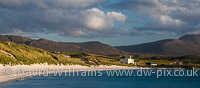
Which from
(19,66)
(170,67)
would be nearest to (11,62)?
(19,66)

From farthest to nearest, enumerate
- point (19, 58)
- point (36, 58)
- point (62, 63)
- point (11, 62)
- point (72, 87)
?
1. point (62, 63)
2. point (36, 58)
3. point (19, 58)
4. point (11, 62)
5. point (72, 87)

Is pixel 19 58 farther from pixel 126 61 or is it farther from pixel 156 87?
pixel 126 61

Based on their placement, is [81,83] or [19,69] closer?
[81,83]

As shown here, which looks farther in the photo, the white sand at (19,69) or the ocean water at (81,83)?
the white sand at (19,69)

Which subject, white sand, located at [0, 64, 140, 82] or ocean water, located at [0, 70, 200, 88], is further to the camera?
white sand, located at [0, 64, 140, 82]

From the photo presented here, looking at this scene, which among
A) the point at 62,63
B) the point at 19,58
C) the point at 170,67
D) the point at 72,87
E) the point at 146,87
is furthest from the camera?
the point at 170,67

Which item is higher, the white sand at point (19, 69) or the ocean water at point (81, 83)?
the white sand at point (19, 69)

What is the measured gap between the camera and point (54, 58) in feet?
375

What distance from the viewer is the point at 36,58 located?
9556cm

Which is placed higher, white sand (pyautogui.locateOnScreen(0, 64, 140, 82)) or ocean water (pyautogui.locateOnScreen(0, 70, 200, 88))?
white sand (pyautogui.locateOnScreen(0, 64, 140, 82))

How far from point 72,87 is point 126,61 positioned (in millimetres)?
140725

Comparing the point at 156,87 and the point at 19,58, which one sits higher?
the point at 19,58

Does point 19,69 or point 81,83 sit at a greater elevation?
point 19,69

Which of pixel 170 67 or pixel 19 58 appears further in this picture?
pixel 170 67
